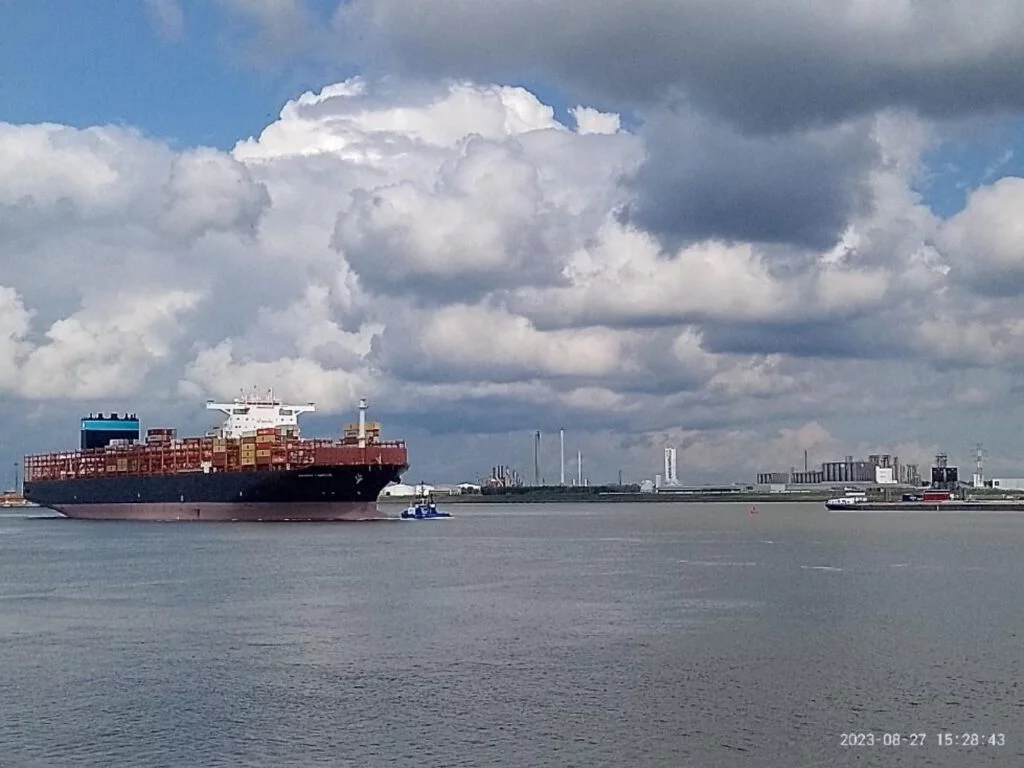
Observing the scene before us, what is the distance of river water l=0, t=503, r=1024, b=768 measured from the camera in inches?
863

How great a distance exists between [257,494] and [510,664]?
70.2 m

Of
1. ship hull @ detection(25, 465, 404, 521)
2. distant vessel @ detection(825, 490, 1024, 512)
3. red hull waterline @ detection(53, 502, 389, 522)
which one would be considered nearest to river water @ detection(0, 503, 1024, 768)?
ship hull @ detection(25, 465, 404, 521)

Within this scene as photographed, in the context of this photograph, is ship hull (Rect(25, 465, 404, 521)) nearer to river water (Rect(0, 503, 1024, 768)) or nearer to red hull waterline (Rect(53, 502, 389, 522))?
red hull waterline (Rect(53, 502, 389, 522))

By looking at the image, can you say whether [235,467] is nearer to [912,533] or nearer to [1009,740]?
[912,533]

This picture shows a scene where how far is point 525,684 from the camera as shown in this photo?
2697 centimetres

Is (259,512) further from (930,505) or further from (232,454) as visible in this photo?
(930,505)

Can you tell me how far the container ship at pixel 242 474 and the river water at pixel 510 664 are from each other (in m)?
36.3

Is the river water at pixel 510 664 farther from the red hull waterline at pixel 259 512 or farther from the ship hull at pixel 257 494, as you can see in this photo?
the red hull waterline at pixel 259 512

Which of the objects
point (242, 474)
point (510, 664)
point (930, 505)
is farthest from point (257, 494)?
point (930, 505)

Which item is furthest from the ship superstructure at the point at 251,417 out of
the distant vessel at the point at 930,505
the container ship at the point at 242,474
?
the distant vessel at the point at 930,505

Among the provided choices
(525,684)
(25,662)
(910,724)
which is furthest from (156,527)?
(910,724)

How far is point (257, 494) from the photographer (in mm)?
96812

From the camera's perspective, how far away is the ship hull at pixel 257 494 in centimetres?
9456

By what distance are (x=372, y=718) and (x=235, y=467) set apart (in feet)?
259
